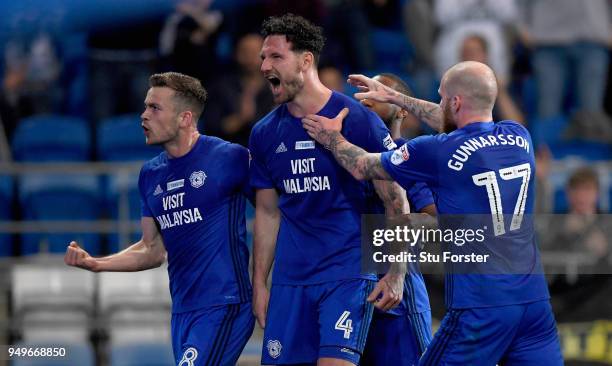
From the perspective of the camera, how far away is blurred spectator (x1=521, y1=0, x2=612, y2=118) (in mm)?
13469

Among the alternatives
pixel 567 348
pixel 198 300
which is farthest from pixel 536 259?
pixel 567 348

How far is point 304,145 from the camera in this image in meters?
7.09

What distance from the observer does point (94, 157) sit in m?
13.3

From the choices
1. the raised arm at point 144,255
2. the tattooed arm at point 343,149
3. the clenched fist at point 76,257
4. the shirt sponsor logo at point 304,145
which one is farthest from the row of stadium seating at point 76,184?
the tattooed arm at point 343,149

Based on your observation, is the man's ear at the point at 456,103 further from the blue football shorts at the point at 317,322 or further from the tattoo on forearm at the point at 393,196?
the blue football shorts at the point at 317,322

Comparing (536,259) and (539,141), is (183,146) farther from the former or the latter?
(539,141)

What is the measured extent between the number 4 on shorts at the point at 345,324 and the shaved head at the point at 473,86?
4.49ft

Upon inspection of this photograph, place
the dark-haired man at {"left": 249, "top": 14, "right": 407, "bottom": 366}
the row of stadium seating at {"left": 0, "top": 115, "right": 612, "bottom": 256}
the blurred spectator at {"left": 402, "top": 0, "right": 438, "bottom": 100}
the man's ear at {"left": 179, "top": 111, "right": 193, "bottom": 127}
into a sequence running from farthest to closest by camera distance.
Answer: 1. the blurred spectator at {"left": 402, "top": 0, "right": 438, "bottom": 100}
2. the row of stadium seating at {"left": 0, "top": 115, "right": 612, "bottom": 256}
3. the man's ear at {"left": 179, "top": 111, "right": 193, "bottom": 127}
4. the dark-haired man at {"left": 249, "top": 14, "right": 407, "bottom": 366}

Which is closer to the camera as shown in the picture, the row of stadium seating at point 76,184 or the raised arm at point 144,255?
the raised arm at point 144,255

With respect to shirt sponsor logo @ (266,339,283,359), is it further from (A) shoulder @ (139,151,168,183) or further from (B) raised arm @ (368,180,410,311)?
(A) shoulder @ (139,151,168,183)

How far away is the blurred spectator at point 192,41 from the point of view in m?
13.0

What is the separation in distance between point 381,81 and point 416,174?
1247 mm

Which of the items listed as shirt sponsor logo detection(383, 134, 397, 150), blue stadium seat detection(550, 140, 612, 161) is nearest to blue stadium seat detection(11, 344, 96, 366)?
shirt sponsor logo detection(383, 134, 397, 150)

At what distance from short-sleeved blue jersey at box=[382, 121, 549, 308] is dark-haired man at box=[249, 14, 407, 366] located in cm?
55
